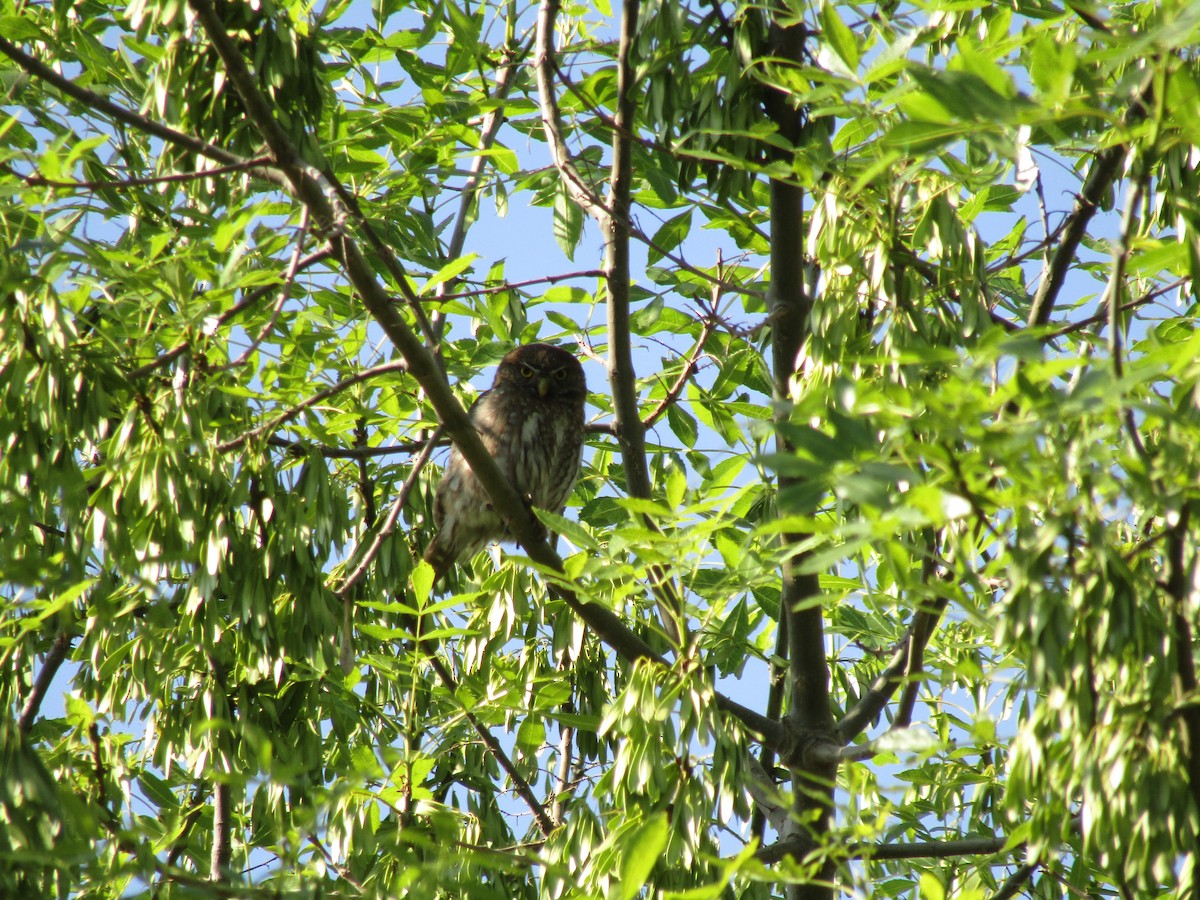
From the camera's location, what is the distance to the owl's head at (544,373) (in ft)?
18.7

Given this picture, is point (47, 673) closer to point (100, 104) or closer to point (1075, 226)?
point (100, 104)

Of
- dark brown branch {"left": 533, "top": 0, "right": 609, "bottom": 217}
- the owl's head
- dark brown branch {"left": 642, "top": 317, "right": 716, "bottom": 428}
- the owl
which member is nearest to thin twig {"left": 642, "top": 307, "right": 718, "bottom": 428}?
dark brown branch {"left": 642, "top": 317, "right": 716, "bottom": 428}

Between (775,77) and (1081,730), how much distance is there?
5.01 feet

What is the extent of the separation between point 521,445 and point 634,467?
74.0 inches

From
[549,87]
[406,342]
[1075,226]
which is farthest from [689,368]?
[1075,226]

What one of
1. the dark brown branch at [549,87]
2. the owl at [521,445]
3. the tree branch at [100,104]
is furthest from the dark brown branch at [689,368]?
the tree branch at [100,104]

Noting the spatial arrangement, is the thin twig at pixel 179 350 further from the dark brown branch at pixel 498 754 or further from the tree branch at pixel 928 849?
the tree branch at pixel 928 849

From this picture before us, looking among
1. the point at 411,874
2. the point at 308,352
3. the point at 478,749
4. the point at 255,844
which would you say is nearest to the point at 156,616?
the point at 411,874

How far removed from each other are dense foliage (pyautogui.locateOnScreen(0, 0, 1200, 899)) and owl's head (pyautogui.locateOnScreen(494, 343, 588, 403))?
94 cm

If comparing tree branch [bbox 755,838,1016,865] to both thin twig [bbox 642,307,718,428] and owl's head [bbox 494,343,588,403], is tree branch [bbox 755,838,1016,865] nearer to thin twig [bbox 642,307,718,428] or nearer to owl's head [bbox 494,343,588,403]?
thin twig [bbox 642,307,718,428]

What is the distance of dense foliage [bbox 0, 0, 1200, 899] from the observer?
1590 millimetres

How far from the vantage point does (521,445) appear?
5594mm

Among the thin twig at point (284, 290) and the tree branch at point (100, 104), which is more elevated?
the tree branch at point (100, 104)

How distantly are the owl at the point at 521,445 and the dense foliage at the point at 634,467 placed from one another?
0.66 metres
